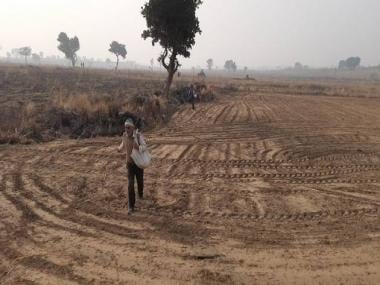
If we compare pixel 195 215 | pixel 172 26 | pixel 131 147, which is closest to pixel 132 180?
pixel 131 147

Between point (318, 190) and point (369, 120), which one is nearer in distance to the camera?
point (318, 190)

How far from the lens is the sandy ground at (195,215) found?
4.82 m

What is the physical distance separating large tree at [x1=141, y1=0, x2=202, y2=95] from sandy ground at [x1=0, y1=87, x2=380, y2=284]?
11.8m

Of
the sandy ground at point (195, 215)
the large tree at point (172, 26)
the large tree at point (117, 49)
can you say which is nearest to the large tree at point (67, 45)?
the large tree at point (117, 49)

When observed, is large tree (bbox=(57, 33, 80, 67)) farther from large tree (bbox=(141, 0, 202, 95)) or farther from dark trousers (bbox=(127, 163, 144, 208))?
dark trousers (bbox=(127, 163, 144, 208))

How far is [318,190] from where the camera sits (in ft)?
25.8

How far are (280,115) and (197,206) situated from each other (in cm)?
1287

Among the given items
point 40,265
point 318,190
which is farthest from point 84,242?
point 318,190

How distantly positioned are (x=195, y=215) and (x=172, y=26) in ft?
57.2

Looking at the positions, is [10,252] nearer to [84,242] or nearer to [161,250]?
[84,242]

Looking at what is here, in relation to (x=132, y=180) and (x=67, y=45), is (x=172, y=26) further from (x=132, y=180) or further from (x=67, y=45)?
(x=67, y=45)

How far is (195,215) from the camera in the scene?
652cm

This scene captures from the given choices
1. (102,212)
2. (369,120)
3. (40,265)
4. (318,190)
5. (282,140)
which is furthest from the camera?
(369,120)

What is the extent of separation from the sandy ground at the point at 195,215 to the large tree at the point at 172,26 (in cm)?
1175
